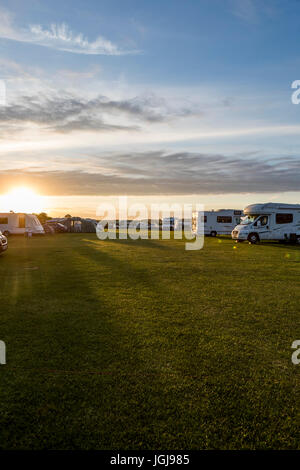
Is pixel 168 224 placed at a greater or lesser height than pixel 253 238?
greater

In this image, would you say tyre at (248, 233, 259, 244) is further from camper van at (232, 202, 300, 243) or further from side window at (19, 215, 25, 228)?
side window at (19, 215, 25, 228)

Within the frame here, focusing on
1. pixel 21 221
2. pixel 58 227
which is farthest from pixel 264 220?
pixel 58 227

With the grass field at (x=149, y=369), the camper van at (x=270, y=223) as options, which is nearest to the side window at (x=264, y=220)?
the camper van at (x=270, y=223)

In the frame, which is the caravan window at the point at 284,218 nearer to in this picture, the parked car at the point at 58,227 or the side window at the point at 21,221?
the side window at the point at 21,221

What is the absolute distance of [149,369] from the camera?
14.2 ft

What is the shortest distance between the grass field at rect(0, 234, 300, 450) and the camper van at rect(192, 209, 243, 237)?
2628 cm

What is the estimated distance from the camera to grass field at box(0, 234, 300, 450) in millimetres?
3145

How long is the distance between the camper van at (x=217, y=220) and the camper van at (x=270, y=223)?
887cm

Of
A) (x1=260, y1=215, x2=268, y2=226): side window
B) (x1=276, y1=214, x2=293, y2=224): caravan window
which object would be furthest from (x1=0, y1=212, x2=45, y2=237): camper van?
(x1=276, y1=214, x2=293, y2=224): caravan window

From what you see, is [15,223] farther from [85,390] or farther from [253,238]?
[85,390]

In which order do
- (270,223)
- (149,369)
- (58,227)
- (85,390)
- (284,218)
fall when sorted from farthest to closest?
(58,227) < (284,218) < (270,223) < (149,369) < (85,390)

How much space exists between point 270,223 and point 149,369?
77.7 feet

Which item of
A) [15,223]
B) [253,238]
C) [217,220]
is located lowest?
[253,238]

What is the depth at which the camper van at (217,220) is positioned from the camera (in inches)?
1374
